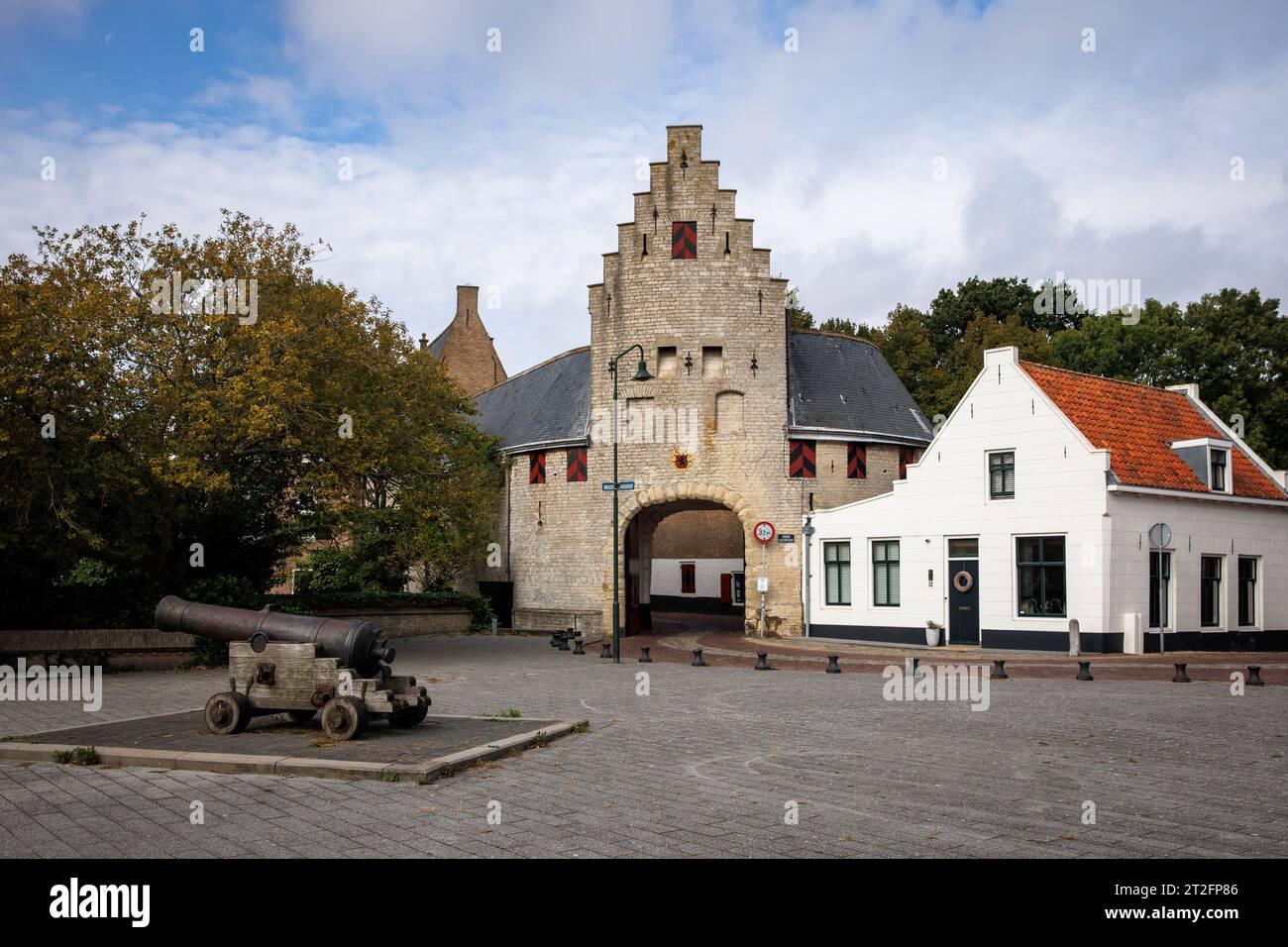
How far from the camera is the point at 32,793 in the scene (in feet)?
26.2

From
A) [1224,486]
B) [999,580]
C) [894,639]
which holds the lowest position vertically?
[894,639]

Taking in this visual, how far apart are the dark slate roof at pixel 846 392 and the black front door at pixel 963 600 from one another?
285 inches

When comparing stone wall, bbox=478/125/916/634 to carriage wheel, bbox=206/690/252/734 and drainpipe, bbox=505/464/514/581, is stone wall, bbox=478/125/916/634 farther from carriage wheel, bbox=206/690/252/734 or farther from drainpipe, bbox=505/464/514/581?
carriage wheel, bbox=206/690/252/734

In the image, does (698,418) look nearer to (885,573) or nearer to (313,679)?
(885,573)

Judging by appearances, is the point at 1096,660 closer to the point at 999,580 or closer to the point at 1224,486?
the point at 999,580

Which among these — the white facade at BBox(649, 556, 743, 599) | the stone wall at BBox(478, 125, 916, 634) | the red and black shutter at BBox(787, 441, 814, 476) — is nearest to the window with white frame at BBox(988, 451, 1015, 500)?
the stone wall at BBox(478, 125, 916, 634)

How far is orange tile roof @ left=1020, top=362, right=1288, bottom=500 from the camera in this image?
23.0m

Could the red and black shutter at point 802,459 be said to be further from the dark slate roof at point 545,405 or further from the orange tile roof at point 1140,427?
the orange tile roof at point 1140,427

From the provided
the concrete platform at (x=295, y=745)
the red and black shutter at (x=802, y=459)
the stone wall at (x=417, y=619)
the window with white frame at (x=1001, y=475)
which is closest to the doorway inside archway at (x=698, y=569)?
the stone wall at (x=417, y=619)

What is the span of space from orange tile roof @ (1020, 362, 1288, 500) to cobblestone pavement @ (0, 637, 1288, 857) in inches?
419

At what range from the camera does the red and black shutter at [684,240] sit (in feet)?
101

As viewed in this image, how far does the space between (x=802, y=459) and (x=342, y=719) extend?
2183cm
